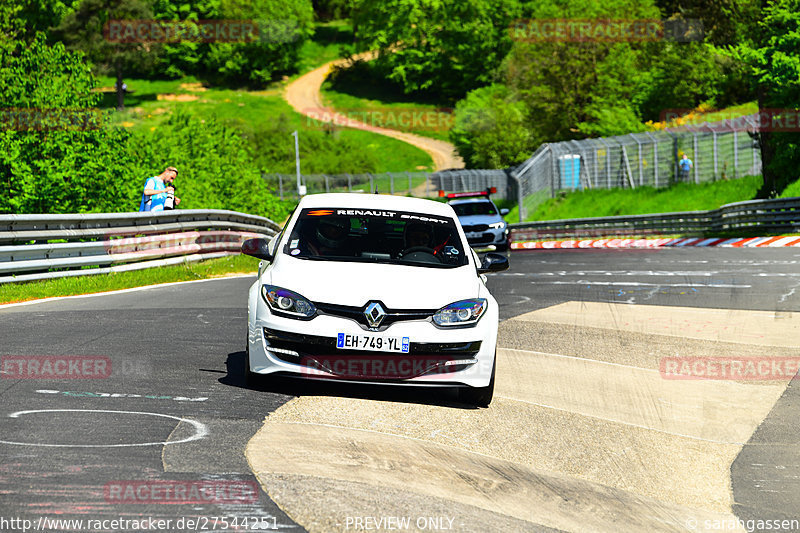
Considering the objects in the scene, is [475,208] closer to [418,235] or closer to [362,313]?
[418,235]


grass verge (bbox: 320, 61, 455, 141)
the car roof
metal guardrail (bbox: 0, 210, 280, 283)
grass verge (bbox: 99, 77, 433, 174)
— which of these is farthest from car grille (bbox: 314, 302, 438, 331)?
grass verge (bbox: 320, 61, 455, 141)

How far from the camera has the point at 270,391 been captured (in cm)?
763

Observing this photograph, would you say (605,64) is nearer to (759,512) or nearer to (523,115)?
(523,115)

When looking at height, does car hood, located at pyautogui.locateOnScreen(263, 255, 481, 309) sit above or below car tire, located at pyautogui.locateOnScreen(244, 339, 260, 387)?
above

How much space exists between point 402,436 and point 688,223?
29662 millimetres

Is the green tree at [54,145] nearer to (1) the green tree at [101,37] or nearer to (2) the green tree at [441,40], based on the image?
(1) the green tree at [101,37]

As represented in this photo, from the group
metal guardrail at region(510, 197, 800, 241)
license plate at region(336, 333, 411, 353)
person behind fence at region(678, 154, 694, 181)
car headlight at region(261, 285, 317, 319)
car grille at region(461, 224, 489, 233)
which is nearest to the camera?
license plate at region(336, 333, 411, 353)

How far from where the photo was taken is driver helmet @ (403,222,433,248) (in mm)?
8414

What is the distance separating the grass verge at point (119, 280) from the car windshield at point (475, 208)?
20.9 ft

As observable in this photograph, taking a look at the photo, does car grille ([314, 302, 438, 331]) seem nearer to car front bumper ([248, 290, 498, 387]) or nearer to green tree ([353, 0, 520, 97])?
car front bumper ([248, 290, 498, 387])

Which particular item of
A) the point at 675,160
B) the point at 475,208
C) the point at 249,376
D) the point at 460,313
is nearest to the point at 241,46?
the point at 675,160

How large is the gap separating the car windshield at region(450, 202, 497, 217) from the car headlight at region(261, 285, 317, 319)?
760 inches

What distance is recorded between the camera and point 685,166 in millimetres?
42719

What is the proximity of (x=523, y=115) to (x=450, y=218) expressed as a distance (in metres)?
69.1
